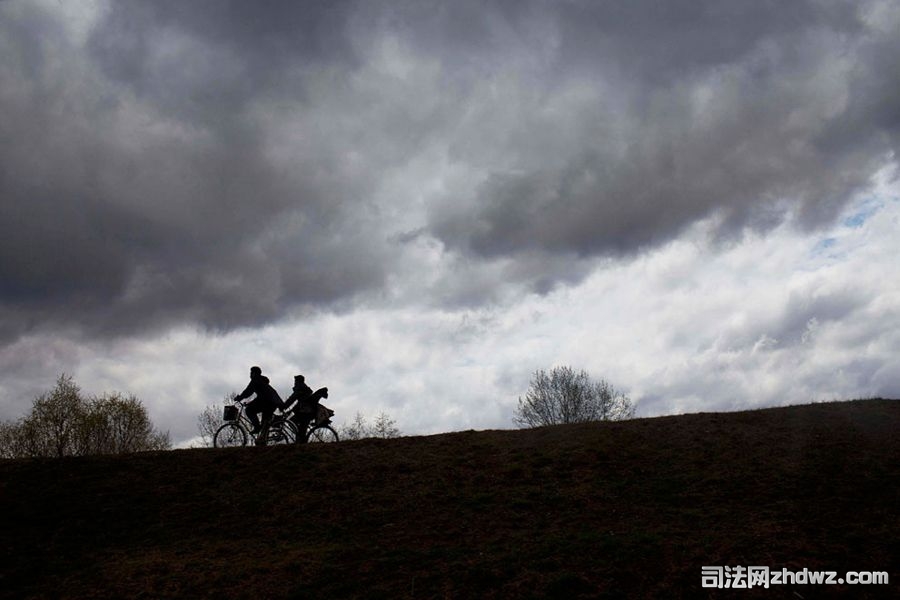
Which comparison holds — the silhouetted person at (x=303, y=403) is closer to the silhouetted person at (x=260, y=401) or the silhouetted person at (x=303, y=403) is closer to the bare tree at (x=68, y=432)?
the silhouetted person at (x=260, y=401)

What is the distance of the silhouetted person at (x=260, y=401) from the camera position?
1908 cm

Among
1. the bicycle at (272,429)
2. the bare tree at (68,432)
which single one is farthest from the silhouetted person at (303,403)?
the bare tree at (68,432)

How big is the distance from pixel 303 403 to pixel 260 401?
1303 mm

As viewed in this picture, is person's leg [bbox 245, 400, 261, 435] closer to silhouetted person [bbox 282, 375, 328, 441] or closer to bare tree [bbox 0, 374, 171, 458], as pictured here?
silhouetted person [bbox 282, 375, 328, 441]

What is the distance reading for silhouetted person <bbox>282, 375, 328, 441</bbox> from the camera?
64.1 ft

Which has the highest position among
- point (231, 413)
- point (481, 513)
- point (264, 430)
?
point (231, 413)

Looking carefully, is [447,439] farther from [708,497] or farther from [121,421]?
[121,421]

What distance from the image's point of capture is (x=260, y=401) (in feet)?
62.8

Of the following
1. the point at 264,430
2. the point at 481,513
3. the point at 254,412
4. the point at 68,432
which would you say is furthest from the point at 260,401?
the point at 68,432

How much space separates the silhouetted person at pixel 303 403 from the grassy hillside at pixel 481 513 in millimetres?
2011

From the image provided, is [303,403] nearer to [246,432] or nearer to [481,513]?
[246,432]

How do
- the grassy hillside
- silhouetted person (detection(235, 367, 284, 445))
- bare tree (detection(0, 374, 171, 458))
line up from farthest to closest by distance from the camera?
1. bare tree (detection(0, 374, 171, 458))
2. silhouetted person (detection(235, 367, 284, 445))
3. the grassy hillside

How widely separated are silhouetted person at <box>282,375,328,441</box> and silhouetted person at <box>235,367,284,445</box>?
455mm

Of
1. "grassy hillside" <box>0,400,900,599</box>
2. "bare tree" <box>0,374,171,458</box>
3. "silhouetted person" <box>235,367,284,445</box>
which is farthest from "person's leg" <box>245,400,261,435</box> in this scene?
"bare tree" <box>0,374,171,458</box>
